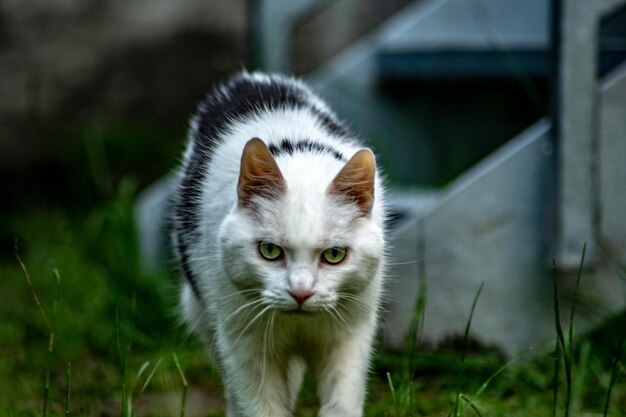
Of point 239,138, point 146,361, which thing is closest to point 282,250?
point 239,138

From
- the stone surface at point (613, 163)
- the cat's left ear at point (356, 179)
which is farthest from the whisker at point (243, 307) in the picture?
the stone surface at point (613, 163)

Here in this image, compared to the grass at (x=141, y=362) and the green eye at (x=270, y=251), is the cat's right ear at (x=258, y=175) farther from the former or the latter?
the grass at (x=141, y=362)

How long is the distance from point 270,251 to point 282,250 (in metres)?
0.03

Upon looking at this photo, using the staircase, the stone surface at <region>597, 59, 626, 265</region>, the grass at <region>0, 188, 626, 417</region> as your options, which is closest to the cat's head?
the grass at <region>0, 188, 626, 417</region>

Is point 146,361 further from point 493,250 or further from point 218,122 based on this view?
point 493,250

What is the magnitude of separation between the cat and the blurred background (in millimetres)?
341

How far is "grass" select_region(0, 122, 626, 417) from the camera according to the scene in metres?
3.22

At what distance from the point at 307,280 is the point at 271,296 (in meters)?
0.11

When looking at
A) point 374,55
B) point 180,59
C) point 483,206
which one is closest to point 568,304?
point 483,206

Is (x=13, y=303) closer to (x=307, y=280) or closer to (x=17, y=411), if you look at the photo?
(x=17, y=411)

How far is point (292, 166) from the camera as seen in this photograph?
262 centimetres

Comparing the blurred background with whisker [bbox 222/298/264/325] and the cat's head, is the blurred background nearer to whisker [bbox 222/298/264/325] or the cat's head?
whisker [bbox 222/298/264/325]

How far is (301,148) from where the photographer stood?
2.75m

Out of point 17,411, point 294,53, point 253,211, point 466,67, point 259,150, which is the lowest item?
point 17,411
